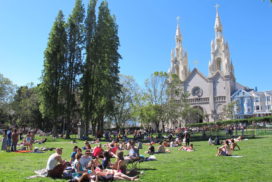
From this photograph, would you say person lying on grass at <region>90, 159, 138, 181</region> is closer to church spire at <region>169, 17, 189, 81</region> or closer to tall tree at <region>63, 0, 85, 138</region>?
tall tree at <region>63, 0, 85, 138</region>

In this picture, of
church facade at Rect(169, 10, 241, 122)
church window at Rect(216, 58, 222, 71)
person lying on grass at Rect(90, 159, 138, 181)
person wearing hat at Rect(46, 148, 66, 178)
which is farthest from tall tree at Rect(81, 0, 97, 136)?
church window at Rect(216, 58, 222, 71)

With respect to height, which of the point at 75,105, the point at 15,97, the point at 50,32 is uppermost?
the point at 50,32

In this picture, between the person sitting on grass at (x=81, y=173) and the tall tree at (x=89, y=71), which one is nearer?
the person sitting on grass at (x=81, y=173)

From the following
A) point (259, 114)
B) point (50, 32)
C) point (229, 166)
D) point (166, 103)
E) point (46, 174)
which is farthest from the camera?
point (259, 114)

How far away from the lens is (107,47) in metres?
32.9

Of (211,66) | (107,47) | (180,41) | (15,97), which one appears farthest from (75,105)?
(180,41)

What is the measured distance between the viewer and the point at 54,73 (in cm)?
3225

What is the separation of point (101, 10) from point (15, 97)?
1480 inches

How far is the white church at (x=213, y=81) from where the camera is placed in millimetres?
67375

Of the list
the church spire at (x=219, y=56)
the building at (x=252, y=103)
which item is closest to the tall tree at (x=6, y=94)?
the church spire at (x=219, y=56)

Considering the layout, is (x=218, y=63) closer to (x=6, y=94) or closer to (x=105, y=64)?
(x=105, y=64)

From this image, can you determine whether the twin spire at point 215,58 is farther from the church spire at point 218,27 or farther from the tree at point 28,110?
the tree at point 28,110

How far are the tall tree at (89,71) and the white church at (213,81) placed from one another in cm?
4101

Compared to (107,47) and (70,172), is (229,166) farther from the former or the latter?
(107,47)
